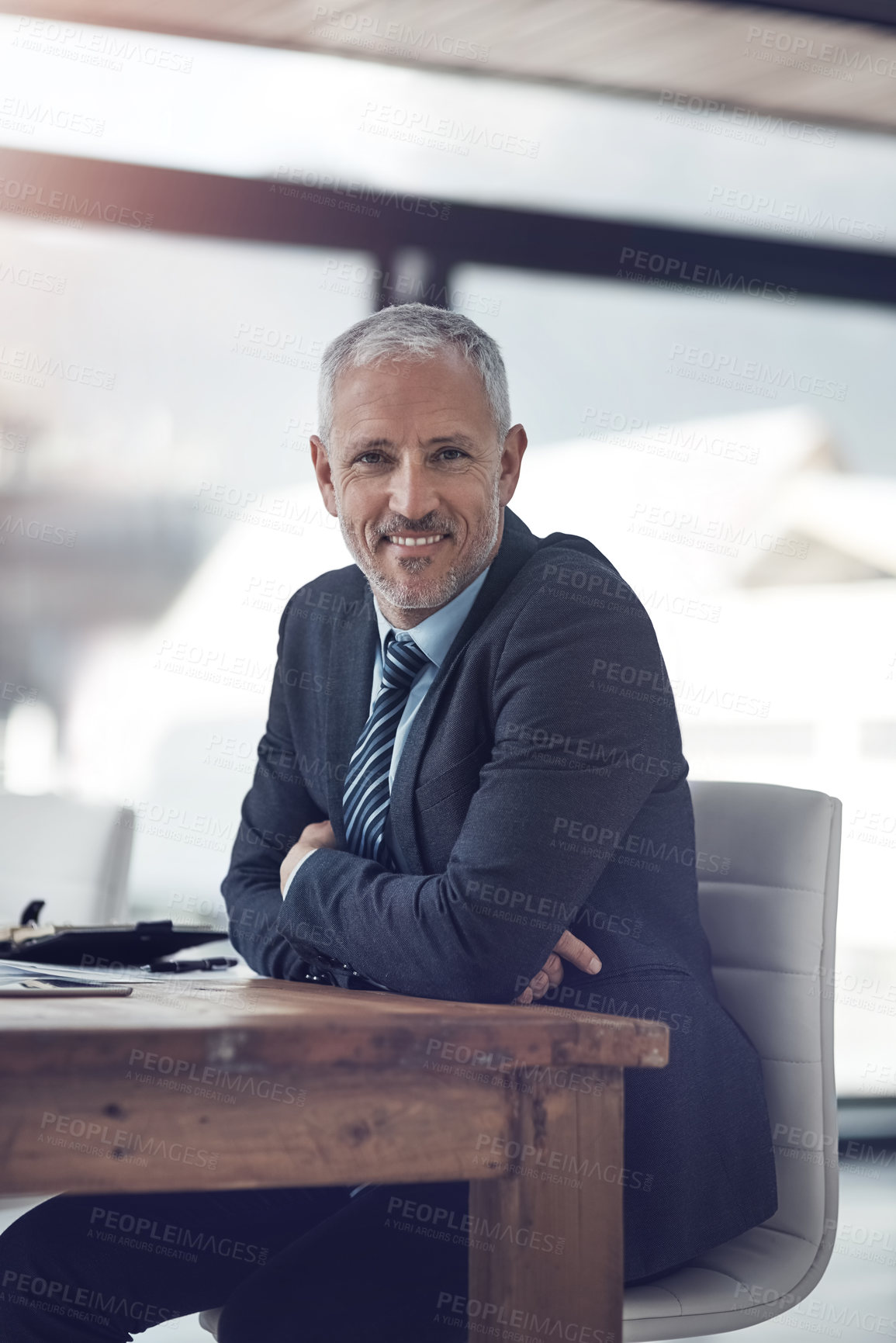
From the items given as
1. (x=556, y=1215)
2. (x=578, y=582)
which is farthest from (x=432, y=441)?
(x=556, y=1215)

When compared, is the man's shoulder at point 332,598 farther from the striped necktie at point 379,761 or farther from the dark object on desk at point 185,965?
the dark object on desk at point 185,965

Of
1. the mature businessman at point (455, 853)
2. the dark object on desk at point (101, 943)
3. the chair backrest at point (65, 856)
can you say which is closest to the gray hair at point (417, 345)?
the mature businessman at point (455, 853)

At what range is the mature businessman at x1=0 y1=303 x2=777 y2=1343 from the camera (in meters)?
1.23

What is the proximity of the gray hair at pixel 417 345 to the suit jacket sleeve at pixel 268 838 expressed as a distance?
405mm

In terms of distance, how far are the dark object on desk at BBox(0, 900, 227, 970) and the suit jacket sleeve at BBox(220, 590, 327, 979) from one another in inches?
1.9

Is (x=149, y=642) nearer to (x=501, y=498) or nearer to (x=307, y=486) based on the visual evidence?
(x=307, y=486)

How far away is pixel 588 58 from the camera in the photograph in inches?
145

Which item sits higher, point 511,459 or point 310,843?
point 511,459

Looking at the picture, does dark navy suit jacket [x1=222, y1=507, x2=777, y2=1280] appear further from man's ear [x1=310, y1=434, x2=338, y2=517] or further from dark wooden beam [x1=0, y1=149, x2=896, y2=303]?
dark wooden beam [x1=0, y1=149, x2=896, y2=303]

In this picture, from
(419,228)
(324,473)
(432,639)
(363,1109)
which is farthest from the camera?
(419,228)

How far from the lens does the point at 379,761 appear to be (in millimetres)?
1520

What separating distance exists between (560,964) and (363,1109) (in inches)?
15.7

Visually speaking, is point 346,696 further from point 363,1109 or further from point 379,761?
point 363,1109

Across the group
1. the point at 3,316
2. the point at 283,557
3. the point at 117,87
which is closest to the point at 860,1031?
the point at 283,557
